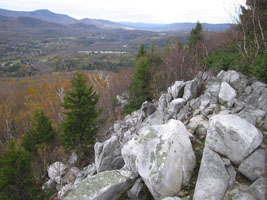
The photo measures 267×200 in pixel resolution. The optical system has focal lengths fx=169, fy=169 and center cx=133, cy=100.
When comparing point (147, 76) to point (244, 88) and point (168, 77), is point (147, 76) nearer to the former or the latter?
point (168, 77)

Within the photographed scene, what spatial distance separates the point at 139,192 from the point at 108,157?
14.1ft

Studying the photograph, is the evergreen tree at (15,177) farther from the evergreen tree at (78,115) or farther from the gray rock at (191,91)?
the gray rock at (191,91)

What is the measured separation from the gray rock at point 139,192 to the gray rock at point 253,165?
4165mm

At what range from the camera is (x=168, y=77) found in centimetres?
2606

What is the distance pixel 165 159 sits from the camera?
731 cm

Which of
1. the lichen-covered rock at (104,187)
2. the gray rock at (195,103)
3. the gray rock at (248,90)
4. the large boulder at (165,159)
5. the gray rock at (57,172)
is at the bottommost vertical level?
the gray rock at (57,172)

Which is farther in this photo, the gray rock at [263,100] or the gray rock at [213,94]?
the gray rock at [213,94]

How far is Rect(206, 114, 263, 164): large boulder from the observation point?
265 inches

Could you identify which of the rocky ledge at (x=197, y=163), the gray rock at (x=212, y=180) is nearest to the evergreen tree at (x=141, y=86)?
the rocky ledge at (x=197, y=163)

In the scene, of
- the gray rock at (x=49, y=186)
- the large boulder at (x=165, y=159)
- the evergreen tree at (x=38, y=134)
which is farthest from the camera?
the evergreen tree at (x=38, y=134)

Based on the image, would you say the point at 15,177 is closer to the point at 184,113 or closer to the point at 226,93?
the point at 184,113

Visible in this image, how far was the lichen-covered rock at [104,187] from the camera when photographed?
24.7 ft

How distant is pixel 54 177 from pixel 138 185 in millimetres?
11934

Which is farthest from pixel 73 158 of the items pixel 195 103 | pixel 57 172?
pixel 195 103
